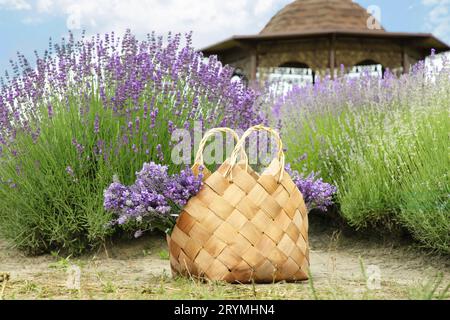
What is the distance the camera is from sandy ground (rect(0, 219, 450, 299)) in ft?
9.91

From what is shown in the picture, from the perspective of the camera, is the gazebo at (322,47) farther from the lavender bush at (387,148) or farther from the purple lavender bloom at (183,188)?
the purple lavender bloom at (183,188)

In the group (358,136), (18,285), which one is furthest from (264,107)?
(18,285)

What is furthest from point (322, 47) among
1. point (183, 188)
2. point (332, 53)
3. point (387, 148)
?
point (183, 188)

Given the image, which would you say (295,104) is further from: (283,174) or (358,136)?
(283,174)

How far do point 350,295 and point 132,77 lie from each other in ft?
7.77

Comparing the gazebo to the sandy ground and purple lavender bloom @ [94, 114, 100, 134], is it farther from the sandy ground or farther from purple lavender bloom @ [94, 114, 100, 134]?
purple lavender bloom @ [94, 114, 100, 134]

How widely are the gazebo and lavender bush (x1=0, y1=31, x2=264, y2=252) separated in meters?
10.0

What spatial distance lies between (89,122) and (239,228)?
1.81 m

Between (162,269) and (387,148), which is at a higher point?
(387,148)

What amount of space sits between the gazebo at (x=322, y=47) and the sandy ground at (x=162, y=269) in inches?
368

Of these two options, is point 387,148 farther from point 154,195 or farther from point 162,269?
point 154,195

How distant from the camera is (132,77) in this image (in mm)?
4406

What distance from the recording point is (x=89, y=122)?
4.48 meters

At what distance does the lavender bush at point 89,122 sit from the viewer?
4410 mm
